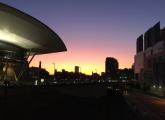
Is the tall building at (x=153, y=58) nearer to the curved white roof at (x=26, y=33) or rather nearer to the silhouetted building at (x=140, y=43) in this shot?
the silhouetted building at (x=140, y=43)

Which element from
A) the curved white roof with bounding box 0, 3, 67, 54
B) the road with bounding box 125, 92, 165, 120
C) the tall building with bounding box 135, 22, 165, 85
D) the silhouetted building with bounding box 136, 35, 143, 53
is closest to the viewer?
the road with bounding box 125, 92, 165, 120

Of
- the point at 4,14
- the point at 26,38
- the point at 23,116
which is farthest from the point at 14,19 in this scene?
the point at 23,116

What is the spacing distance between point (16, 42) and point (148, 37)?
94.7 m

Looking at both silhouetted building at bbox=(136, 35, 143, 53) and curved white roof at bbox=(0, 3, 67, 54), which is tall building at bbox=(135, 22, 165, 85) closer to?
silhouetted building at bbox=(136, 35, 143, 53)

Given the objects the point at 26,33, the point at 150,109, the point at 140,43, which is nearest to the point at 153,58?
the point at 140,43

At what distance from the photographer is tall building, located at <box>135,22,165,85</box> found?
118 metres

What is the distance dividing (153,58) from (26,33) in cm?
8333

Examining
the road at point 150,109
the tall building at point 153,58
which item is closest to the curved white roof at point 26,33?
the road at point 150,109

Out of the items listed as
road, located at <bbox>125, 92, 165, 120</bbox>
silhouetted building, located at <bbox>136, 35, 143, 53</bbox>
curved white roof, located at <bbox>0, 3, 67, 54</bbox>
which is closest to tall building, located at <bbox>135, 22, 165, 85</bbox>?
silhouetted building, located at <bbox>136, 35, 143, 53</bbox>

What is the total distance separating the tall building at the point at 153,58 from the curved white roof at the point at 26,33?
59689mm

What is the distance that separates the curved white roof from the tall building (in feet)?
196

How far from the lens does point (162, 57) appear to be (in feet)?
385

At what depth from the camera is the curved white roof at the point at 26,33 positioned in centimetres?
4622

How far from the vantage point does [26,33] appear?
54.3m
